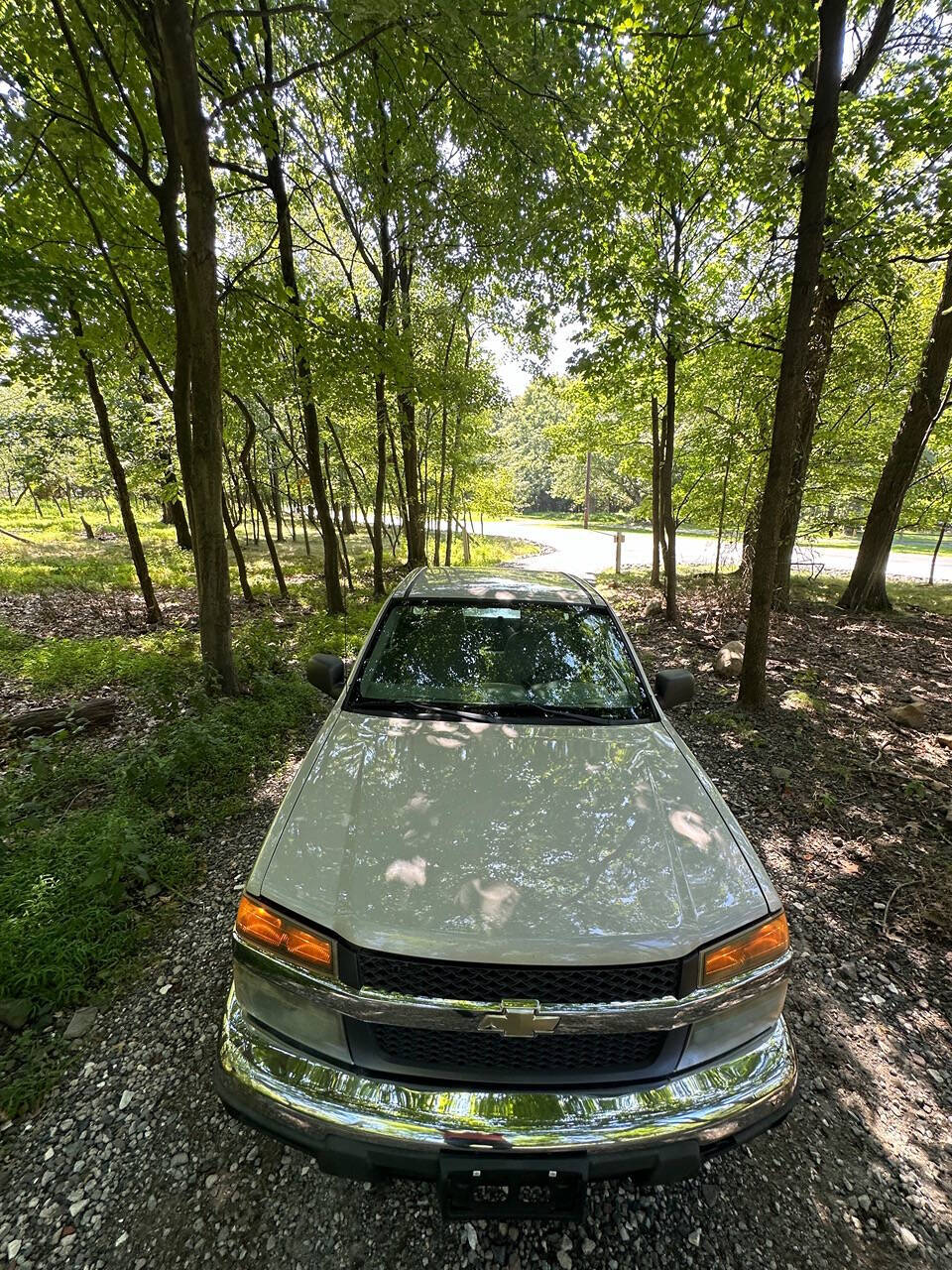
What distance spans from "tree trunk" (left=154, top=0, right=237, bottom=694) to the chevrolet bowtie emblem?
4.82 meters

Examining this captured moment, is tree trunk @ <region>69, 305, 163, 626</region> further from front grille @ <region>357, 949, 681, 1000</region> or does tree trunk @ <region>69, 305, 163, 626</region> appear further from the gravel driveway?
front grille @ <region>357, 949, 681, 1000</region>

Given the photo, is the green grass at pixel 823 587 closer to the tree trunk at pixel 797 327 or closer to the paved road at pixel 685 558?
the paved road at pixel 685 558

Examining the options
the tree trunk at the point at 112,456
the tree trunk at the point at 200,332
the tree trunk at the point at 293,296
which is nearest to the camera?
the tree trunk at the point at 200,332

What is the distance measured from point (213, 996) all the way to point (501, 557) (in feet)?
70.2

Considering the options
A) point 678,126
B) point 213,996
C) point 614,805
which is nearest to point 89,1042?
point 213,996

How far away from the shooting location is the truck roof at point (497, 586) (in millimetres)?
3113

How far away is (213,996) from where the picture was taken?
2297mm

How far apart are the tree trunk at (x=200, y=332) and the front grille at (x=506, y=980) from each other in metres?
4.61

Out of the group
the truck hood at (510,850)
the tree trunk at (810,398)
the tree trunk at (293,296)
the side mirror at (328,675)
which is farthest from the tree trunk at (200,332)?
the tree trunk at (810,398)

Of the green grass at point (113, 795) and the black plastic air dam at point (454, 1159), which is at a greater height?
the black plastic air dam at point (454, 1159)

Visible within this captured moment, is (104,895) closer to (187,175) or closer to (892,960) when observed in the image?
(892,960)

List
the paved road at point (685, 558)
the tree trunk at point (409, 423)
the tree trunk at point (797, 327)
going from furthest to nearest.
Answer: the paved road at point (685, 558)
the tree trunk at point (409, 423)
the tree trunk at point (797, 327)

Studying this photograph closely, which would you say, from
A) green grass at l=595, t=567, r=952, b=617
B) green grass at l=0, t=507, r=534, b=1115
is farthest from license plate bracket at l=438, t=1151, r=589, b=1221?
green grass at l=595, t=567, r=952, b=617

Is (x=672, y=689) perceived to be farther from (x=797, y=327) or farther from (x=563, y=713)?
(x=797, y=327)
